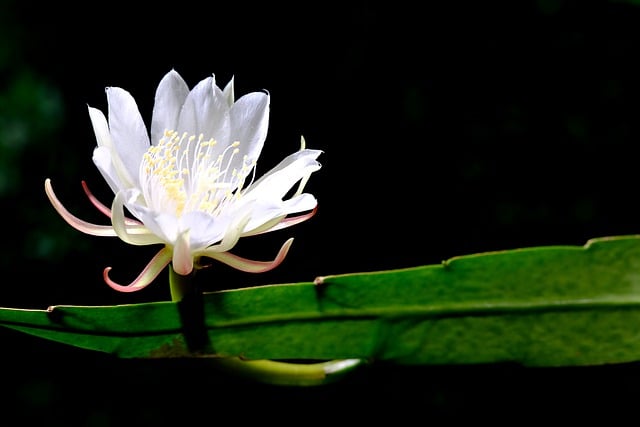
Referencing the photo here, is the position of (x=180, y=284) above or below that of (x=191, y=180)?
below

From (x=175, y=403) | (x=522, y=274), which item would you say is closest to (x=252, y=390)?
(x=175, y=403)

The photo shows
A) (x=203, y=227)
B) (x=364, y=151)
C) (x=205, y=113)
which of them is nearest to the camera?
(x=203, y=227)

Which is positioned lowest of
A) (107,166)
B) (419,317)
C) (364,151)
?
(419,317)

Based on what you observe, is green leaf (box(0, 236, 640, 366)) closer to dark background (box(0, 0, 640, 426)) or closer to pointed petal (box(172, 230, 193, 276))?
pointed petal (box(172, 230, 193, 276))

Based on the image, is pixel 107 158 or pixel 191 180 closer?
pixel 107 158

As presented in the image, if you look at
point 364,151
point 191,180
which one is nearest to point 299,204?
point 191,180

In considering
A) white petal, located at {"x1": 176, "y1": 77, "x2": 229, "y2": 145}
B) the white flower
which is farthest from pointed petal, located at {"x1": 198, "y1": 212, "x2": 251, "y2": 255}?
white petal, located at {"x1": 176, "y1": 77, "x2": 229, "y2": 145}

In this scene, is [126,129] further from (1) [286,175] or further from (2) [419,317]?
(2) [419,317]
